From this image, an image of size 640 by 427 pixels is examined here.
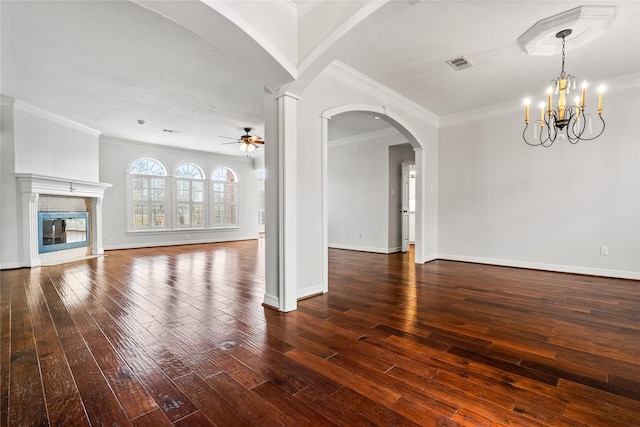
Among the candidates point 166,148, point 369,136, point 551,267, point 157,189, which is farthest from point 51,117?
point 551,267

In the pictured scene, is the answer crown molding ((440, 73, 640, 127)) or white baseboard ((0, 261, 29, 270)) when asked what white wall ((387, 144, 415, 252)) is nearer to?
crown molding ((440, 73, 640, 127))

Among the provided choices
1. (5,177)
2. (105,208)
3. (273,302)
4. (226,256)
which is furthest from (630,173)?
(105,208)

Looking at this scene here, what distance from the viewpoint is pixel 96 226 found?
6906mm

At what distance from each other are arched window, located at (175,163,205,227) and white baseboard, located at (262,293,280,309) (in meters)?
6.95

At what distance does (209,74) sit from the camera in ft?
13.5

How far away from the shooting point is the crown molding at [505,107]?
4.16 metres

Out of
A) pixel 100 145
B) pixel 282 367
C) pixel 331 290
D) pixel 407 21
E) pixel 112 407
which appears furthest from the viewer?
pixel 100 145

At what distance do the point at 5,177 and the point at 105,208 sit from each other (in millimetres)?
2571

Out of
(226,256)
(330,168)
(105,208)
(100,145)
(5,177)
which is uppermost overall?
(100,145)

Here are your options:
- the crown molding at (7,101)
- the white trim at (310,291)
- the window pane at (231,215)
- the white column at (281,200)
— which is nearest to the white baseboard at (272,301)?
the white column at (281,200)

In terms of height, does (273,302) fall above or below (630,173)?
below

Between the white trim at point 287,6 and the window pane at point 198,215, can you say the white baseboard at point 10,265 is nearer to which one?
the window pane at point 198,215

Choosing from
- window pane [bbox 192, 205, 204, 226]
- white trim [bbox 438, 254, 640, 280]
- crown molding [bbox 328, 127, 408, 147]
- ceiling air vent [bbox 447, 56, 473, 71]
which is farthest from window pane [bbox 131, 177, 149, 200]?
ceiling air vent [bbox 447, 56, 473, 71]

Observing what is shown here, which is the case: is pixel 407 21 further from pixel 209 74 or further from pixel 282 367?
pixel 282 367
